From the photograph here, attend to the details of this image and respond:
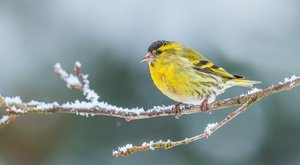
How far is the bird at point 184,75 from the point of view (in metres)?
4.39

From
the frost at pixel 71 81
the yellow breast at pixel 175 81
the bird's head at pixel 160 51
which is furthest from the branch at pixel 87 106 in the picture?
the bird's head at pixel 160 51

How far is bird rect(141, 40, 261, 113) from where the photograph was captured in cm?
439

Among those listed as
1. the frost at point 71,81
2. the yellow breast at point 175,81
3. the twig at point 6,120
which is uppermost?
the yellow breast at point 175,81

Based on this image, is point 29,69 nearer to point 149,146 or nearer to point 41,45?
point 41,45

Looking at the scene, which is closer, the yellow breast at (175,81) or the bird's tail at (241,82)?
the yellow breast at (175,81)

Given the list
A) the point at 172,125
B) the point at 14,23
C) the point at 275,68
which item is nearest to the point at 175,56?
the point at 172,125

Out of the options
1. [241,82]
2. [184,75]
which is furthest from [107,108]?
[241,82]

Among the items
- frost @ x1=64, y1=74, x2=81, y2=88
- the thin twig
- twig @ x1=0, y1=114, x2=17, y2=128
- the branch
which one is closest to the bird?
the thin twig

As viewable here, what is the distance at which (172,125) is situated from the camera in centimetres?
624

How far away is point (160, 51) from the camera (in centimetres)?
472

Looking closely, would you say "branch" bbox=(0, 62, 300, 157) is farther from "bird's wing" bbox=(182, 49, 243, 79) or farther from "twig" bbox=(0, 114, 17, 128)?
"bird's wing" bbox=(182, 49, 243, 79)

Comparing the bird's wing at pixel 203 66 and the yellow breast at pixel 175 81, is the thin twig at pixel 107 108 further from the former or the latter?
the bird's wing at pixel 203 66

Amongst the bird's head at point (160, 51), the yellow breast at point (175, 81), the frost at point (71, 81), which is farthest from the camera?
the bird's head at point (160, 51)

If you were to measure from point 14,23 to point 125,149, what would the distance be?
18.0 ft
